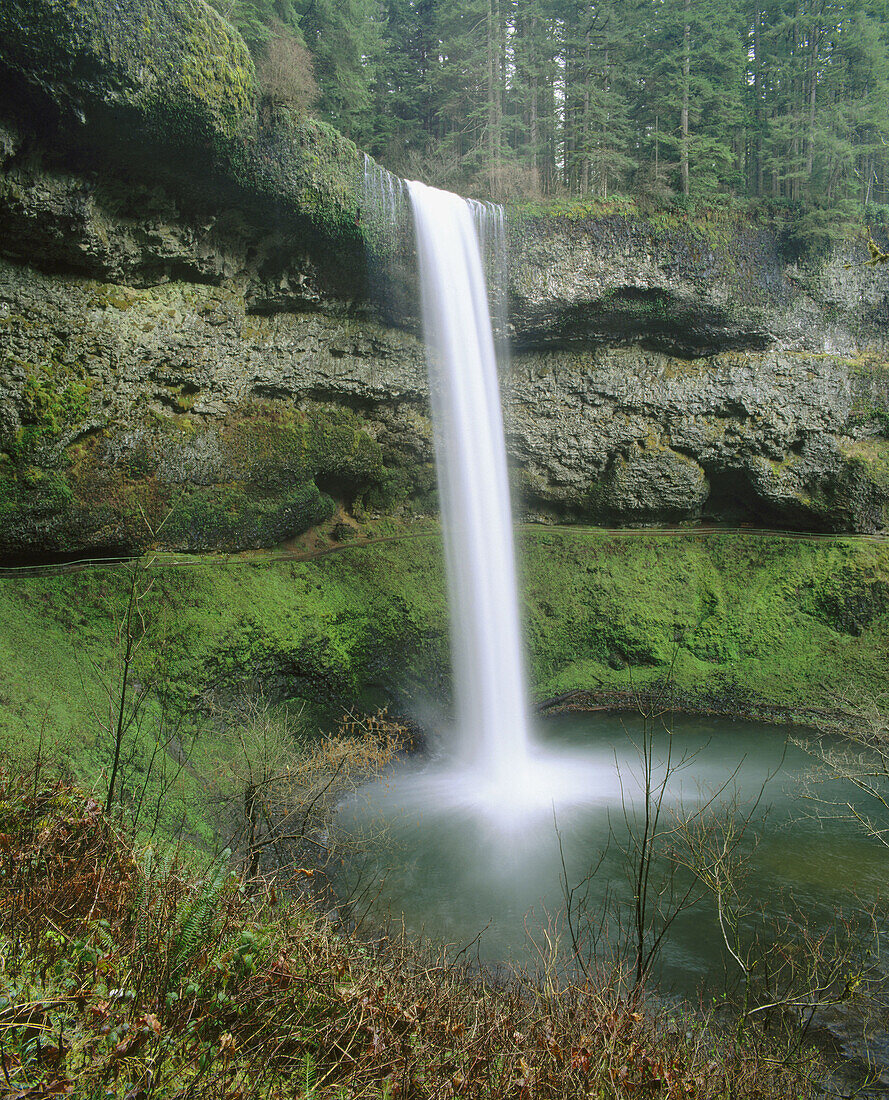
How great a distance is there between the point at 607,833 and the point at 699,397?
14.6 meters

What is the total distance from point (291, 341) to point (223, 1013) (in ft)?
52.7

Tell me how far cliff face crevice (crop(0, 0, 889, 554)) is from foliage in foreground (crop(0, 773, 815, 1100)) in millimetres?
8391

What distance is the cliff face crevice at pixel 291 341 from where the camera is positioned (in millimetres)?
11891

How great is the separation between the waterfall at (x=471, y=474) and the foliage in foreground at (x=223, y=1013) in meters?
12.4

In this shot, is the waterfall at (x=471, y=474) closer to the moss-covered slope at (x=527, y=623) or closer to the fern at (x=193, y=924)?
the moss-covered slope at (x=527, y=623)

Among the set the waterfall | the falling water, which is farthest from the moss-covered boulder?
the waterfall

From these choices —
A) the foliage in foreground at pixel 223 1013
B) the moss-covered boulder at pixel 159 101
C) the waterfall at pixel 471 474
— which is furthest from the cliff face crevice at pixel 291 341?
the foliage in foreground at pixel 223 1013

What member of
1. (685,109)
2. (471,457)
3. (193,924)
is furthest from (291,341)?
(685,109)

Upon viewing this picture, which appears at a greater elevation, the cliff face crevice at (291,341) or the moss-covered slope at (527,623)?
the cliff face crevice at (291,341)

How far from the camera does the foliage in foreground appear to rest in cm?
280

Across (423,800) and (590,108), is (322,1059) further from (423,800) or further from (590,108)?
(590,108)

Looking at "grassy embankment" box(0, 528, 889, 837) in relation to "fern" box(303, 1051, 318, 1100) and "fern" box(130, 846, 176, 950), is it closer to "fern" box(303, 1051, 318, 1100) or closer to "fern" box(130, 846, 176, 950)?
"fern" box(130, 846, 176, 950)

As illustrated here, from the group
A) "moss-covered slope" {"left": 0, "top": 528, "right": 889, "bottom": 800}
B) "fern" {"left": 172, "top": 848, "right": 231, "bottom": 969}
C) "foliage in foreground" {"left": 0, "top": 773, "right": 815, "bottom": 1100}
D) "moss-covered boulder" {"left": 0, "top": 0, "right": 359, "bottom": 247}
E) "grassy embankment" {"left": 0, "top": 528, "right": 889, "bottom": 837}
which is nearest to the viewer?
"foliage in foreground" {"left": 0, "top": 773, "right": 815, "bottom": 1100}

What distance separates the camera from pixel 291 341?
17.0m
